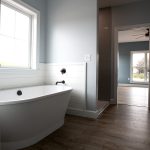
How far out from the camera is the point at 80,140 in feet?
6.06

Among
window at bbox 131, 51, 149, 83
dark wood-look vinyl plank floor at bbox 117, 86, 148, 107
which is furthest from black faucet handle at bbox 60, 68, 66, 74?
window at bbox 131, 51, 149, 83

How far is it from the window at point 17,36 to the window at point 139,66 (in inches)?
289

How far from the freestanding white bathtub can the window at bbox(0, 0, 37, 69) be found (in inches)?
34.1

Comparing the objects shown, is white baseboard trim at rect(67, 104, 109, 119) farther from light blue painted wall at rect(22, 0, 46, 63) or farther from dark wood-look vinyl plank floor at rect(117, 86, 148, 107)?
dark wood-look vinyl plank floor at rect(117, 86, 148, 107)

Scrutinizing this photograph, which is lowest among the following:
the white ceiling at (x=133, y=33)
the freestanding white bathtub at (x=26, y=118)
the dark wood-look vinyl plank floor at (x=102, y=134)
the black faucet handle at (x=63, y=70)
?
the dark wood-look vinyl plank floor at (x=102, y=134)

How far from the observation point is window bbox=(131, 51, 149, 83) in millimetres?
8453

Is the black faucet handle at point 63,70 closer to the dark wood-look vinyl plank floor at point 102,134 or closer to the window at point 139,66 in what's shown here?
the dark wood-look vinyl plank floor at point 102,134

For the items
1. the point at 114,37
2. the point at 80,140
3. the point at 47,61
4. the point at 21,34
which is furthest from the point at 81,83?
the point at 114,37

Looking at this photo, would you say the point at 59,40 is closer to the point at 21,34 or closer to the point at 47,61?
the point at 47,61

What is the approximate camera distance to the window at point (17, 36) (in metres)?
2.44

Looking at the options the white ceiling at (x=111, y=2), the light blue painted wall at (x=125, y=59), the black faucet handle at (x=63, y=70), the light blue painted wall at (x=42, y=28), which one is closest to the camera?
the black faucet handle at (x=63, y=70)

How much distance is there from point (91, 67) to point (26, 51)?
141 cm

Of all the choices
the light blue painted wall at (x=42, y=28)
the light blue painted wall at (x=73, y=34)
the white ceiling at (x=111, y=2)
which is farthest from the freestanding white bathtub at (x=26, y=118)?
the white ceiling at (x=111, y=2)

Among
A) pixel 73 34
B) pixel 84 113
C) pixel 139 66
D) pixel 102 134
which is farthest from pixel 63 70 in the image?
pixel 139 66
